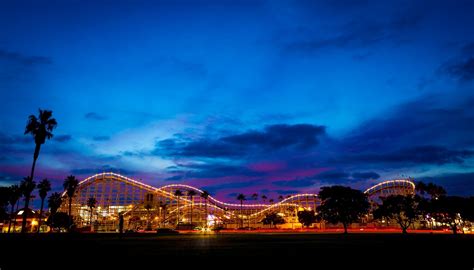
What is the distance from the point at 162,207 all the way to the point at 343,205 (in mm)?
52915

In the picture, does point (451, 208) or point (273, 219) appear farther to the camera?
point (273, 219)

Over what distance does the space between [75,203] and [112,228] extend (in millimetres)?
12808

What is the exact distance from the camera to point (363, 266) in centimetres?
1159

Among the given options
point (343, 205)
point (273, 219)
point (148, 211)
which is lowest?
point (273, 219)

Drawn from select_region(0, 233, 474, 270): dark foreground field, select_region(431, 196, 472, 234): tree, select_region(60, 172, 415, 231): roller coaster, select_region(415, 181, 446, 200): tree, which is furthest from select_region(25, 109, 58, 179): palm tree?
select_region(415, 181, 446, 200): tree

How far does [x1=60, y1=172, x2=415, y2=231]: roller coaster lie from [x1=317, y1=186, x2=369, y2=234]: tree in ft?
91.9

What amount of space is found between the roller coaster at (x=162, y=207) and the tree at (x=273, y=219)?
211cm

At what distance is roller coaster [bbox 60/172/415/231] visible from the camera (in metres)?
78.9

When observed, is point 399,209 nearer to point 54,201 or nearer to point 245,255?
point 245,255

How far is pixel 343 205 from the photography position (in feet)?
167

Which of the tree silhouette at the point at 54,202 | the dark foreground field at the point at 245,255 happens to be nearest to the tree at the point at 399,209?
the dark foreground field at the point at 245,255

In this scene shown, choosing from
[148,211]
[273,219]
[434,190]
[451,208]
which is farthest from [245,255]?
[434,190]

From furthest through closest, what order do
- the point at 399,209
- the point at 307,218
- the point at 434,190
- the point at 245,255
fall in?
the point at 434,190 < the point at 307,218 < the point at 399,209 < the point at 245,255

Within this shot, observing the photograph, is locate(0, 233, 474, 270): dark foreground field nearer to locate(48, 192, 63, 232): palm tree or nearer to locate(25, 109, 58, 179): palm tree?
locate(25, 109, 58, 179): palm tree
